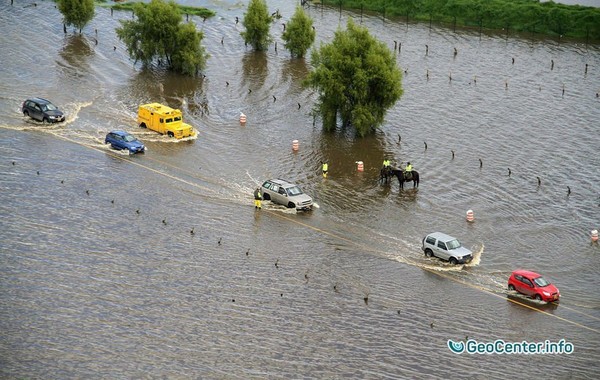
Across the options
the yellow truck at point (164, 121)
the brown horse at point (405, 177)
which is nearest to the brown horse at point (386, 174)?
the brown horse at point (405, 177)

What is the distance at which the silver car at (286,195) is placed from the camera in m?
74.9

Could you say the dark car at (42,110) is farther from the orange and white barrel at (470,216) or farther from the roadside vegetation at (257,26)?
the orange and white barrel at (470,216)

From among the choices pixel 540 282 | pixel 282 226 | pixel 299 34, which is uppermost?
pixel 299 34

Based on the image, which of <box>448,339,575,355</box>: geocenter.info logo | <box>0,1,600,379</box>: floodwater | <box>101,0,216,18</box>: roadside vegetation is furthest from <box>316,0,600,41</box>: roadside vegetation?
<box>448,339,575,355</box>: geocenter.info logo

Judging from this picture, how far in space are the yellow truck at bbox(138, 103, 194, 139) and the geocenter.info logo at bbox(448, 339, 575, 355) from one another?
1651 inches

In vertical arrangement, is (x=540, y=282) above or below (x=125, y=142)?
below

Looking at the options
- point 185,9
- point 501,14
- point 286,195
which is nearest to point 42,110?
point 286,195

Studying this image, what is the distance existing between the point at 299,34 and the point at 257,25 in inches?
230

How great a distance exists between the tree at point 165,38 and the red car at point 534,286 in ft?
188

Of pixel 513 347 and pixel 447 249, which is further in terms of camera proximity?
pixel 447 249

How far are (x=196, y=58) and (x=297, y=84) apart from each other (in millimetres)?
12312

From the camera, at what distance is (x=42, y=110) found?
300ft

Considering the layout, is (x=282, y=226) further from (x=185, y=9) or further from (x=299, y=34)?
(x=185, y=9)

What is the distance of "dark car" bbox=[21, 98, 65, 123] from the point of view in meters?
91.3
